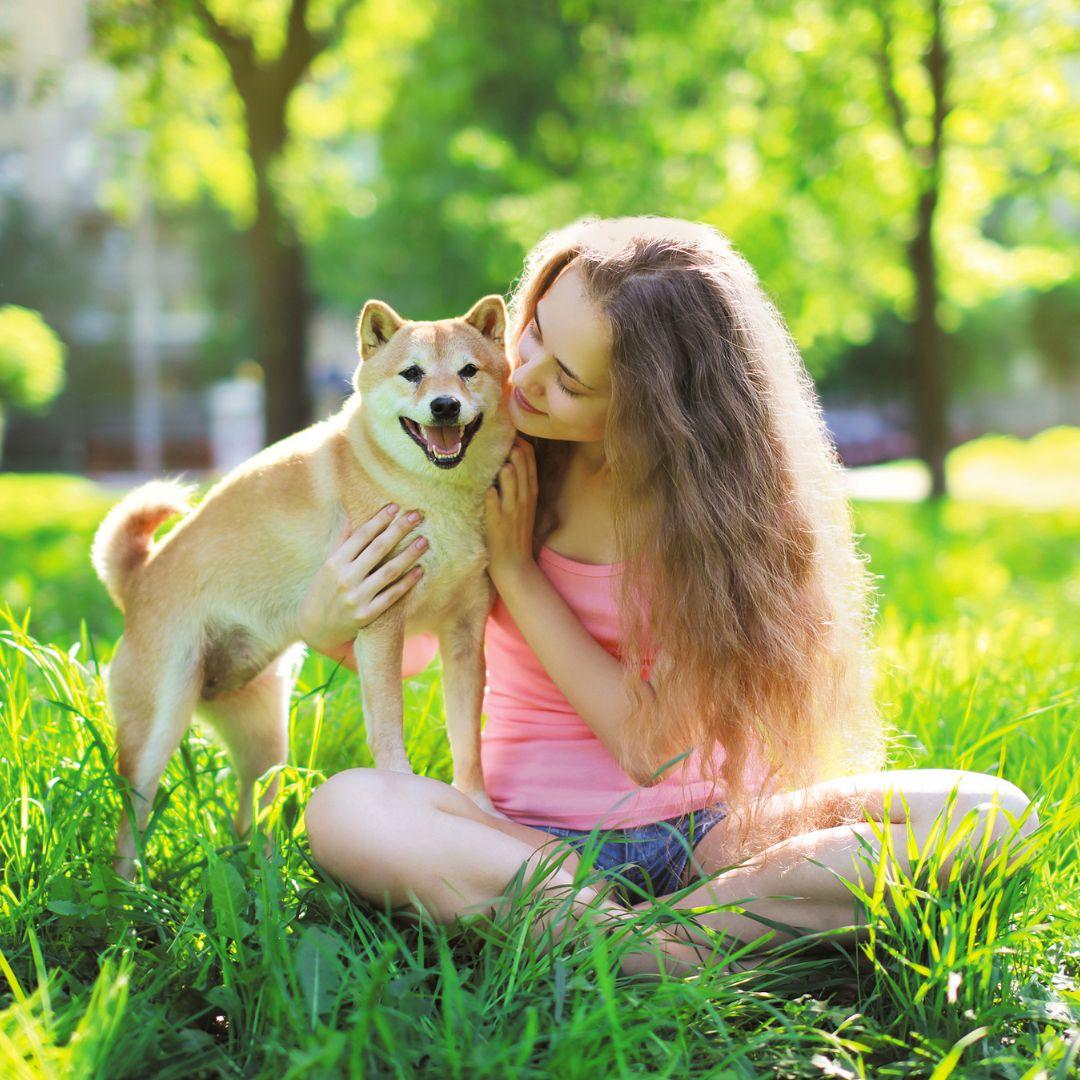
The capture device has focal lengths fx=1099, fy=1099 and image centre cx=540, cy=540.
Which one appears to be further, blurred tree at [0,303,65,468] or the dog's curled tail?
blurred tree at [0,303,65,468]

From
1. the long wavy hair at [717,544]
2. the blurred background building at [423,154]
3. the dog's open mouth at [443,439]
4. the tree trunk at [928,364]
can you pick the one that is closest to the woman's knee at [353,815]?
the long wavy hair at [717,544]

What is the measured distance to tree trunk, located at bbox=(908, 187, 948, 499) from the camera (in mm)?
9906

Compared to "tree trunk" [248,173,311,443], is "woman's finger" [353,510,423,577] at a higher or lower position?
lower

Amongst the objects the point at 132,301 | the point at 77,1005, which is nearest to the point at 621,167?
the point at 77,1005

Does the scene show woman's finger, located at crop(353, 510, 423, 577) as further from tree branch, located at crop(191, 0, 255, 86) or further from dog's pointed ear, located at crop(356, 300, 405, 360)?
tree branch, located at crop(191, 0, 255, 86)

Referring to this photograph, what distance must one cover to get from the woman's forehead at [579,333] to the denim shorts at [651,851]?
836 millimetres

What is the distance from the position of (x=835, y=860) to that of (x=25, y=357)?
32.1ft

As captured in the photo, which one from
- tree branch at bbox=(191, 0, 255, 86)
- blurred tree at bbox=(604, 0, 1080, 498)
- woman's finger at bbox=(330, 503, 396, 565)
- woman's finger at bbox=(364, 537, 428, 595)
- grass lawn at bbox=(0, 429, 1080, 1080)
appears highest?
tree branch at bbox=(191, 0, 255, 86)

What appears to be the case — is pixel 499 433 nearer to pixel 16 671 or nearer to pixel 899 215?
pixel 16 671

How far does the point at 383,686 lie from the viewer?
→ 85.7 inches

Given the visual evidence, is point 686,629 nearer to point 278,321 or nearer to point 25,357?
point 278,321

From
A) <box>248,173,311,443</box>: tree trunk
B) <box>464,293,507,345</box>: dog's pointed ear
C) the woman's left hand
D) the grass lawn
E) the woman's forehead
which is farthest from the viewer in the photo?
<box>248,173,311,443</box>: tree trunk

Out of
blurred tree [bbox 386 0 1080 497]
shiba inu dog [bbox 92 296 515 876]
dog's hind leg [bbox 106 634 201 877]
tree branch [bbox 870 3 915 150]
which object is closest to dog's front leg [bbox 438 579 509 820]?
shiba inu dog [bbox 92 296 515 876]

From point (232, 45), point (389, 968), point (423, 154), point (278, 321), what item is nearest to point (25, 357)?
point (278, 321)
